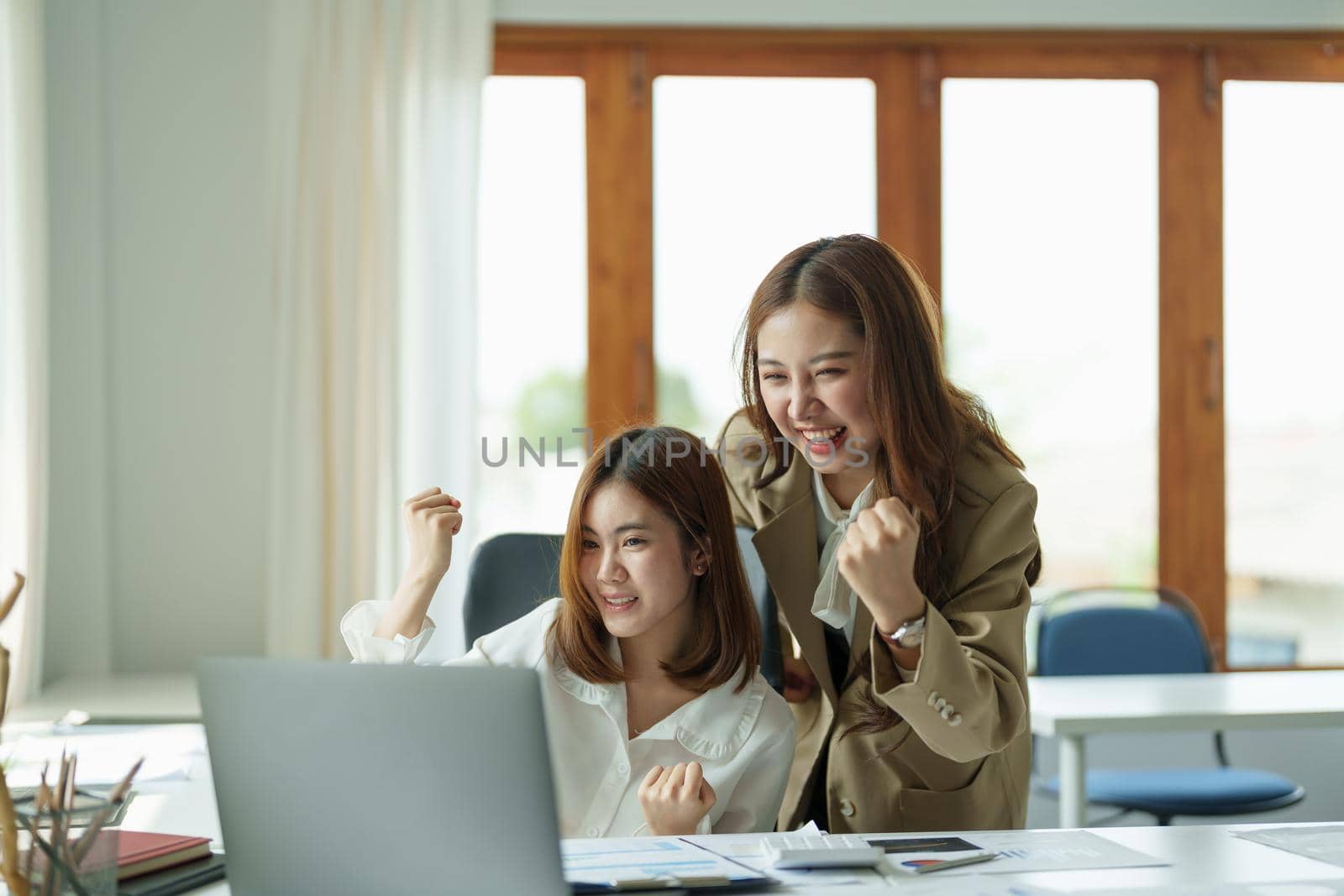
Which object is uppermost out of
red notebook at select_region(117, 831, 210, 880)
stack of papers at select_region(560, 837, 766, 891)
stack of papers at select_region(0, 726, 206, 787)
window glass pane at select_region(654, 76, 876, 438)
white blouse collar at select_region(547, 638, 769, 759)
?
window glass pane at select_region(654, 76, 876, 438)

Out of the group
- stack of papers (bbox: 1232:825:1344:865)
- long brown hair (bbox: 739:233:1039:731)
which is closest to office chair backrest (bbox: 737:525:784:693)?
long brown hair (bbox: 739:233:1039:731)

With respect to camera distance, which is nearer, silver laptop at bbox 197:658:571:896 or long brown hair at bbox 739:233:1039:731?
silver laptop at bbox 197:658:571:896

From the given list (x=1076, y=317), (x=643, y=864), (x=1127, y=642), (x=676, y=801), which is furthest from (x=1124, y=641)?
(x=643, y=864)

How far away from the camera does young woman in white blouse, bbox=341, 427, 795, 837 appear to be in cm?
155

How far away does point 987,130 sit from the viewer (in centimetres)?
374

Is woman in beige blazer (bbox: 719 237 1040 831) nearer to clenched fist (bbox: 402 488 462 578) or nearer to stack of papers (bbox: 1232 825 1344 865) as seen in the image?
stack of papers (bbox: 1232 825 1344 865)

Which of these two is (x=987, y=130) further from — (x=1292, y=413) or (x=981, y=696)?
(x=981, y=696)

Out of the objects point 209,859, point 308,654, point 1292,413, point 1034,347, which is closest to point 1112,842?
point 209,859

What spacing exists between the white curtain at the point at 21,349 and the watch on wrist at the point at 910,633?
2.31 meters

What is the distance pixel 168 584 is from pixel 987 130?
→ 2658mm

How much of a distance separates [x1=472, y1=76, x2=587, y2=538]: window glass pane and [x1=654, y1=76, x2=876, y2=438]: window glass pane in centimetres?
24

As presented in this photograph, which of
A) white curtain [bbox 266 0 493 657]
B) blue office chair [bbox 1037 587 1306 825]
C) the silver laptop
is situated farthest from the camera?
white curtain [bbox 266 0 493 657]

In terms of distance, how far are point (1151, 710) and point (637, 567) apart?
1.31 m

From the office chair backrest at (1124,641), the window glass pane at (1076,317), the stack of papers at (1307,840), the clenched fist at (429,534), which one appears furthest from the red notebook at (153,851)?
Answer: the window glass pane at (1076,317)
